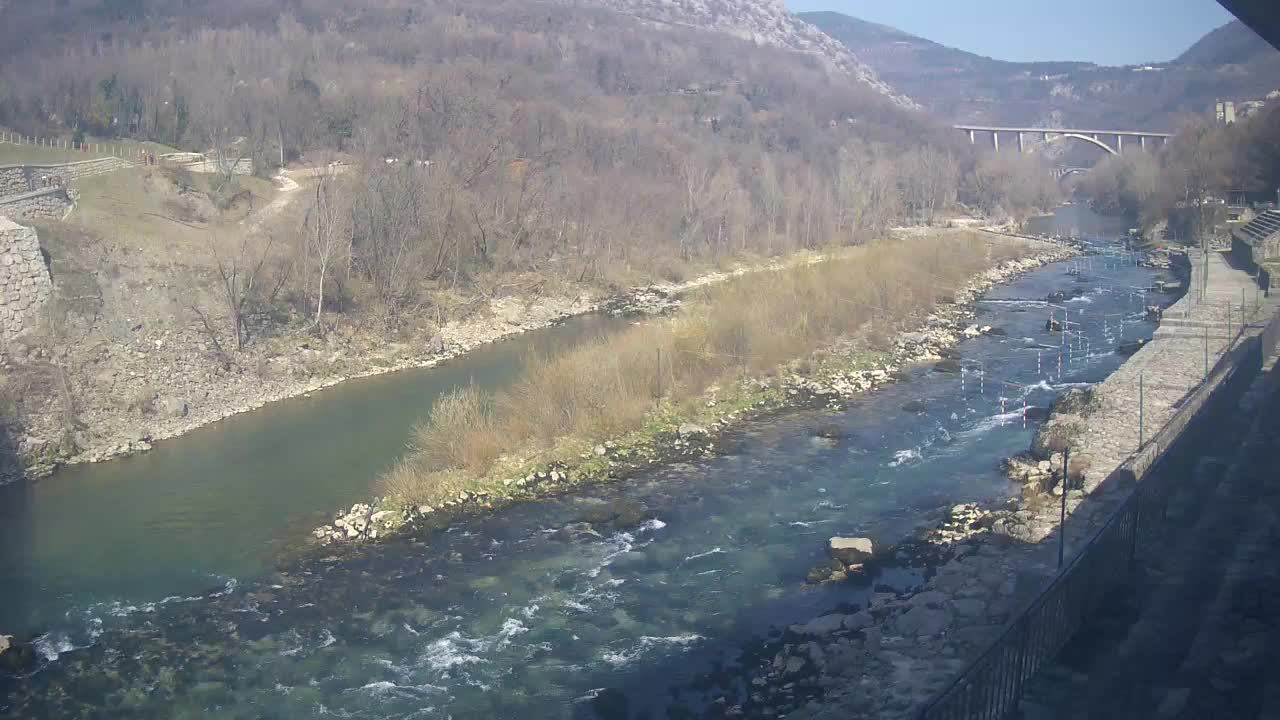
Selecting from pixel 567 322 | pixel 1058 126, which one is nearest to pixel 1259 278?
pixel 567 322

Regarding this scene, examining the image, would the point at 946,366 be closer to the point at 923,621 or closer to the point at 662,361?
the point at 662,361

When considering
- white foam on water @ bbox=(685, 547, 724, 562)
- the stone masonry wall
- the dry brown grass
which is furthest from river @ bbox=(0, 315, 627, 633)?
white foam on water @ bbox=(685, 547, 724, 562)

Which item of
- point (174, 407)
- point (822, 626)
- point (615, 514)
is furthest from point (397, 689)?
point (174, 407)

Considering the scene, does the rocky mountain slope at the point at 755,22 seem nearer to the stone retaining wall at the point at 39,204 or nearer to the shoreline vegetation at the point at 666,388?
the stone retaining wall at the point at 39,204

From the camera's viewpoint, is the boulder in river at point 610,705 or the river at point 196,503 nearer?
the boulder in river at point 610,705

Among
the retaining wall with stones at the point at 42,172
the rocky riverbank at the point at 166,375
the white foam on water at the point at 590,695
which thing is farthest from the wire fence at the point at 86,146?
the white foam on water at the point at 590,695

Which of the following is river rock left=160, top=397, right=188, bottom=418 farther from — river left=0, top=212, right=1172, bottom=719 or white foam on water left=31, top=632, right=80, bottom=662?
A: white foam on water left=31, top=632, right=80, bottom=662
